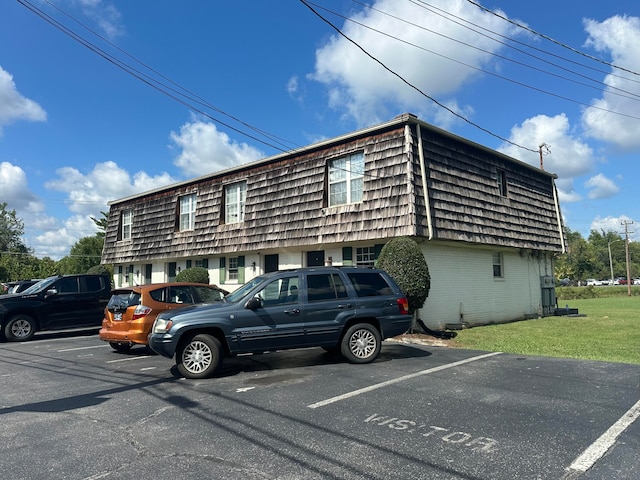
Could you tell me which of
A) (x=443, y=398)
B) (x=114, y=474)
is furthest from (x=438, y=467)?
(x=114, y=474)

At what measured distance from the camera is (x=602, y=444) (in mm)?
4250

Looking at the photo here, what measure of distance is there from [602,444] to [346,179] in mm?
10847

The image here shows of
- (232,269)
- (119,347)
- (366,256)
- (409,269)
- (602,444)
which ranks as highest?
(366,256)

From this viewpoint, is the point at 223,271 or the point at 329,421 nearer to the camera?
the point at 329,421

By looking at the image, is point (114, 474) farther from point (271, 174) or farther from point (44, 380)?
point (271, 174)

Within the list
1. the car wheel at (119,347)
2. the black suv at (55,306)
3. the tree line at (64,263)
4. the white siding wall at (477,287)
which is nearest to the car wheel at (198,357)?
the car wheel at (119,347)

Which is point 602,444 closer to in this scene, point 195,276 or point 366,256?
point 366,256

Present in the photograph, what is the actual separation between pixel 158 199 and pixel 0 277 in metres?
31.0

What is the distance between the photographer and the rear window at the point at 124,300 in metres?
9.59

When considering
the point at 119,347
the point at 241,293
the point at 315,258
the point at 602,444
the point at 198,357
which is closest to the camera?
the point at 602,444

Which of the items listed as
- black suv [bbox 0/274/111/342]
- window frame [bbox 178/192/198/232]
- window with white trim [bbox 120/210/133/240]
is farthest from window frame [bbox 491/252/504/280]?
window with white trim [bbox 120/210/133/240]

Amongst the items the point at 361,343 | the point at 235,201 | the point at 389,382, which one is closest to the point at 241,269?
the point at 235,201

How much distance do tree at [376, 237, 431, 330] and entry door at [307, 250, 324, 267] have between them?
383cm

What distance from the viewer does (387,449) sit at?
416cm
